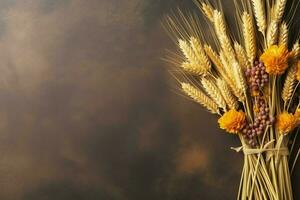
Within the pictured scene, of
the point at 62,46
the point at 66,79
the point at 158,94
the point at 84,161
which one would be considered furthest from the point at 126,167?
the point at 62,46

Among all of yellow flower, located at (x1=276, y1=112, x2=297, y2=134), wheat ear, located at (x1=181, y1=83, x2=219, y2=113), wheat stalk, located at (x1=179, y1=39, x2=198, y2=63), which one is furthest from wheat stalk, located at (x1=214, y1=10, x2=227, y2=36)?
yellow flower, located at (x1=276, y1=112, x2=297, y2=134)

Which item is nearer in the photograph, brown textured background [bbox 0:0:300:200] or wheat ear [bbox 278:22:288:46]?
wheat ear [bbox 278:22:288:46]

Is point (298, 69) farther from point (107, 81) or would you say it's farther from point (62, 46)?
point (62, 46)

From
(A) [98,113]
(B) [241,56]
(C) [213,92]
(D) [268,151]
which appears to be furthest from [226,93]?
(A) [98,113]

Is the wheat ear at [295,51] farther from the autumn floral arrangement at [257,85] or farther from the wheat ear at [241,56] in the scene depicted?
the wheat ear at [241,56]

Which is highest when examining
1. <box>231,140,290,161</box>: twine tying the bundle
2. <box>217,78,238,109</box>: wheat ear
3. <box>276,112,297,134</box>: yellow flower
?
<box>217,78,238,109</box>: wheat ear

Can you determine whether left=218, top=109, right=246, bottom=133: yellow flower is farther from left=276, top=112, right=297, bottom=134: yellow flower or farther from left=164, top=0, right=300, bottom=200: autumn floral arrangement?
left=276, top=112, right=297, bottom=134: yellow flower

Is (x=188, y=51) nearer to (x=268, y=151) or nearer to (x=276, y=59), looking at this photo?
(x=276, y=59)
